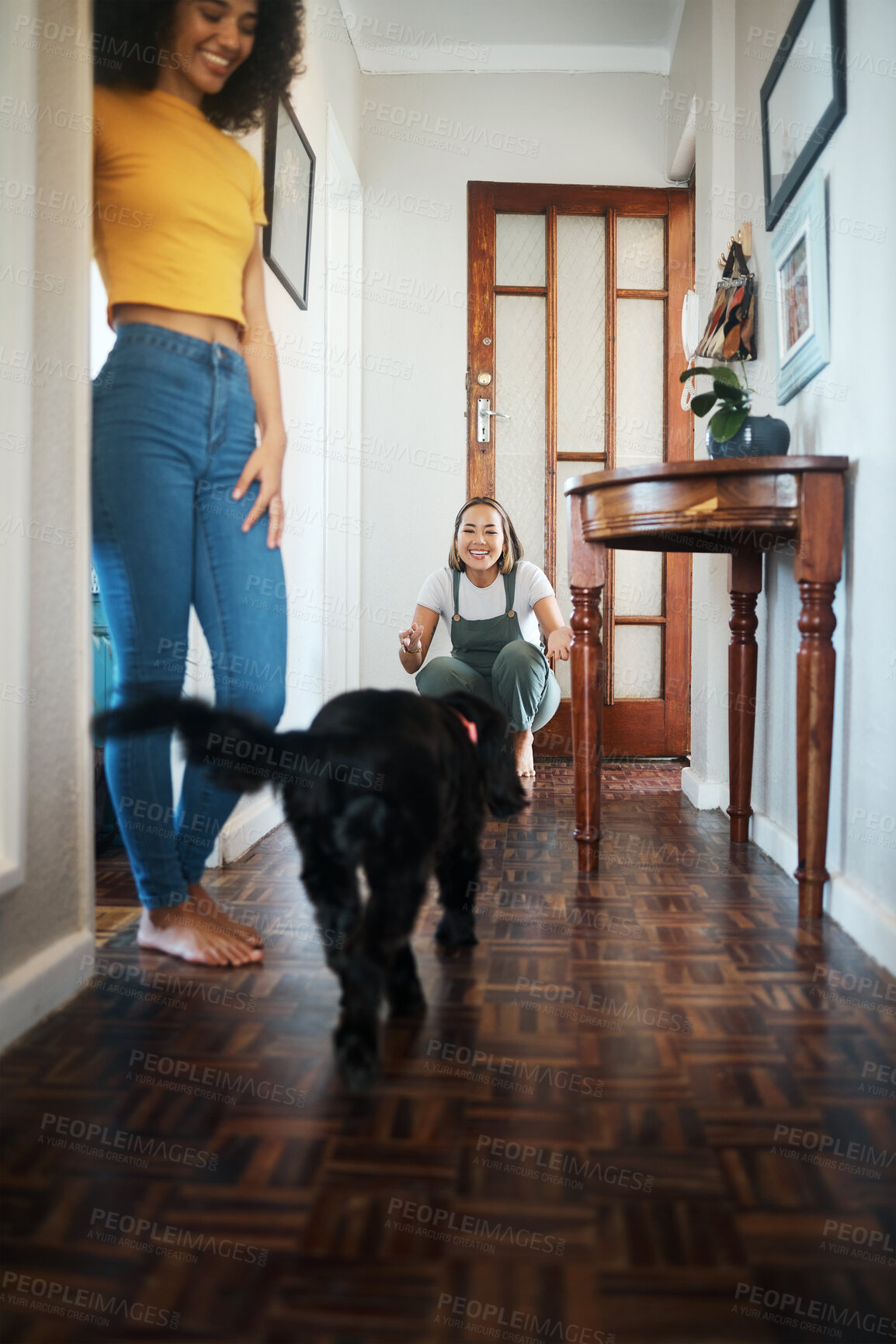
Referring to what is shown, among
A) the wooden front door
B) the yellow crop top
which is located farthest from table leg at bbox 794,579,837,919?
the wooden front door

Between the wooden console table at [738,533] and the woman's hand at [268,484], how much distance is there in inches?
24.7

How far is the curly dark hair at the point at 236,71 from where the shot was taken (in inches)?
57.7

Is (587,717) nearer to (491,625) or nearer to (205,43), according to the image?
(491,625)

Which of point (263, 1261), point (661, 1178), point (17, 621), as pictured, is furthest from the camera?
point (17, 621)

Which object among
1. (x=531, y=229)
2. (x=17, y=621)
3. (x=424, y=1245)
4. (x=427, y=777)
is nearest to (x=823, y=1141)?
(x=424, y=1245)

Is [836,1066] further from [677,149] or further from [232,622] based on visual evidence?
[677,149]

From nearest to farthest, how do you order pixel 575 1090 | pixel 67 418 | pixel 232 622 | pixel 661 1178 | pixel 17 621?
pixel 661 1178 < pixel 575 1090 < pixel 17 621 < pixel 67 418 < pixel 232 622

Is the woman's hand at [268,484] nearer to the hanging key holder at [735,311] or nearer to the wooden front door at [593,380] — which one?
the hanging key holder at [735,311]

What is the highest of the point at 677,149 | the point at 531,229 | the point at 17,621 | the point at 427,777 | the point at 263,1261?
the point at 677,149

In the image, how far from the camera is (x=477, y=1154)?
3.12 feet

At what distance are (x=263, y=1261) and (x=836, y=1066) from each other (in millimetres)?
715

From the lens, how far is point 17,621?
4.05ft

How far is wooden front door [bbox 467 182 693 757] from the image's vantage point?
3723 millimetres

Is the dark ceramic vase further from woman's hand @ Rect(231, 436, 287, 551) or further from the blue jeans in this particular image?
the blue jeans
